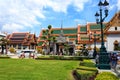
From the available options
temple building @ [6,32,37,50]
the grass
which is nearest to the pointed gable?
temple building @ [6,32,37,50]

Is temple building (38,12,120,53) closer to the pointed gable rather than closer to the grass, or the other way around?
A: the pointed gable

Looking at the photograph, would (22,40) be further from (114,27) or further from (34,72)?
(34,72)

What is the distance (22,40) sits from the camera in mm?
94188

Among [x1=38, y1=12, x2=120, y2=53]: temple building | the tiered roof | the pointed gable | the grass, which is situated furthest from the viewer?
the tiered roof

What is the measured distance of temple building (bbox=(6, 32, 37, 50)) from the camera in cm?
9394

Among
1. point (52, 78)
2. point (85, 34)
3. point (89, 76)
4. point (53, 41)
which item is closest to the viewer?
point (89, 76)

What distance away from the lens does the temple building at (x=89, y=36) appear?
64312 millimetres

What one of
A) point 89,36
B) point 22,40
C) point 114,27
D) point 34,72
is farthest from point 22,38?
point 34,72

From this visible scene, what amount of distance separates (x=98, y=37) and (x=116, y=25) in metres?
15.4

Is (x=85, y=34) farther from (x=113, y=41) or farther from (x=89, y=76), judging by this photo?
(x=89, y=76)

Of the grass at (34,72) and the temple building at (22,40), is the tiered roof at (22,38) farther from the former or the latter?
the grass at (34,72)

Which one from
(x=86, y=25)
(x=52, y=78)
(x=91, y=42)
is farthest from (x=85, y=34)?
(x=52, y=78)

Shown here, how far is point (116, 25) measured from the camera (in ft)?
212

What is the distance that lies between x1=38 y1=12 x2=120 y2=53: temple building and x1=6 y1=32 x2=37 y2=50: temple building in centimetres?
436
